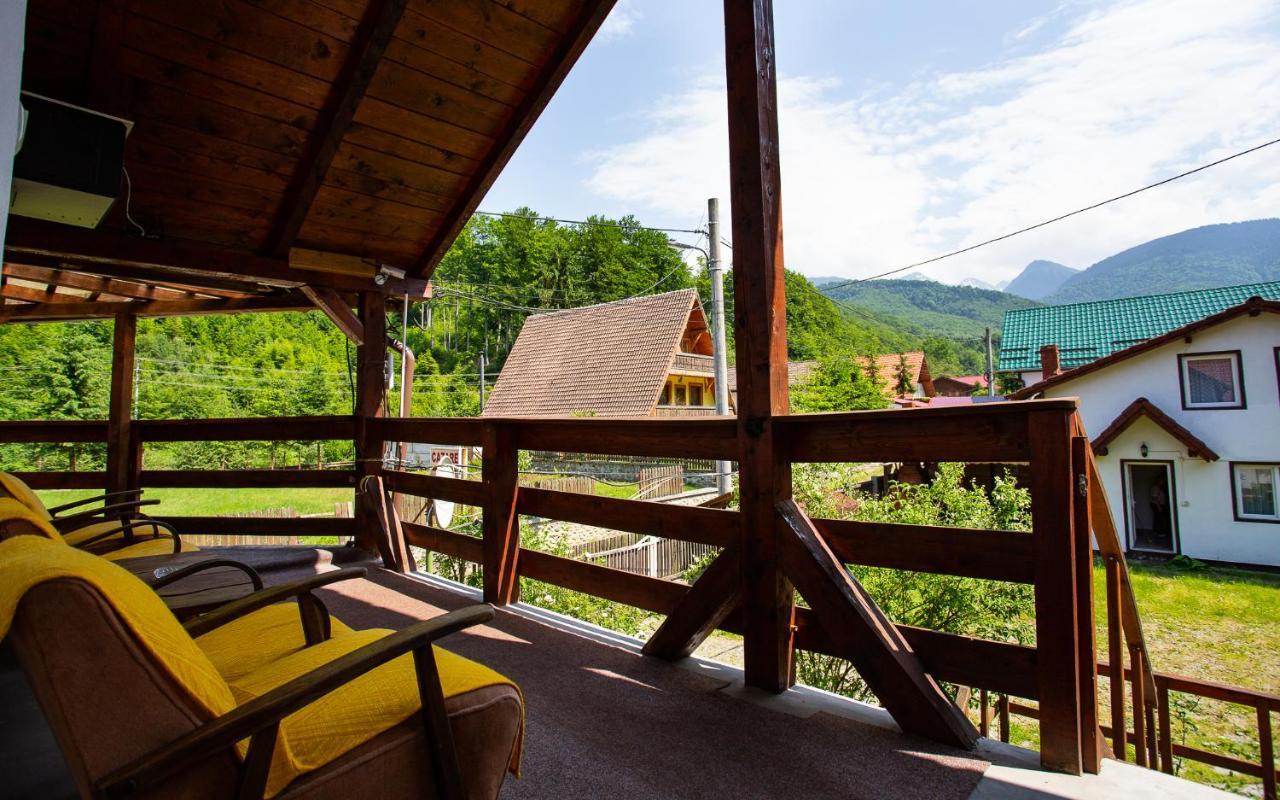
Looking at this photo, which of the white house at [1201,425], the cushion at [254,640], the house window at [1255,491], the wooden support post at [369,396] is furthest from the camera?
the house window at [1255,491]

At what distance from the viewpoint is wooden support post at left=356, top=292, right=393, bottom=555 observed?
4.66 m

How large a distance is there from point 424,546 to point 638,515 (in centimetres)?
203

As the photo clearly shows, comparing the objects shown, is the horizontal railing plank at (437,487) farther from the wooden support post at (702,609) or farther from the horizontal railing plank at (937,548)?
the horizontal railing plank at (937,548)

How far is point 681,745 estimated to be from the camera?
1.93 m

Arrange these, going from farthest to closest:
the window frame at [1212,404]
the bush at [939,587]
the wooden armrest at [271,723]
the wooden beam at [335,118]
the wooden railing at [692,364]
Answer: the wooden railing at [692,364], the window frame at [1212,404], the bush at [939,587], the wooden beam at [335,118], the wooden armrest at [271,723]

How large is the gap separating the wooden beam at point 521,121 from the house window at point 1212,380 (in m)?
14.7

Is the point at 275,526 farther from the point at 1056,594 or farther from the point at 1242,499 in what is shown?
the point at 1242,499

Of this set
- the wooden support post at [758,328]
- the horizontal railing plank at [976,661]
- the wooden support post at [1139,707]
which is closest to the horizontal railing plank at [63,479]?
the wooden support post at [758,328]

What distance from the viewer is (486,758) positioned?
4.24ft

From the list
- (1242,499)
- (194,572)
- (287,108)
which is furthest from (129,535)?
(1242,499)

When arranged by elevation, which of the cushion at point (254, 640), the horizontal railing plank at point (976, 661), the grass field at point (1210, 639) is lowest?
the grass field at point (1210, 639)

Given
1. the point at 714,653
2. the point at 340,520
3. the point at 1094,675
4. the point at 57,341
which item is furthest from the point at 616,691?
the point at 57,341

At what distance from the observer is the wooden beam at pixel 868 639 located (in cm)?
191

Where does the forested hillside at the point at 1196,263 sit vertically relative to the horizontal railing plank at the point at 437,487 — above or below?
above
